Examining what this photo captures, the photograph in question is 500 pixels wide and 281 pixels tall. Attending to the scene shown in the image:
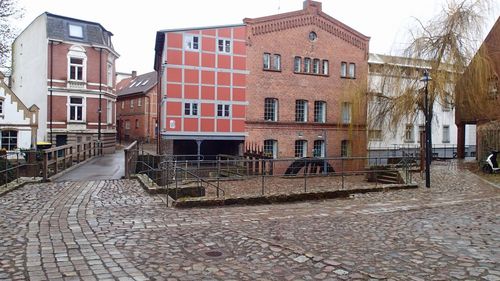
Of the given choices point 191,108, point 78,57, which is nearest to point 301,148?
point 191,108

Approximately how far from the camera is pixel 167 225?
829 cm

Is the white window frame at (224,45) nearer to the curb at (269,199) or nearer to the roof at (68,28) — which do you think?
the roof at (68,28)

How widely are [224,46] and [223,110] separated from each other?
428cm

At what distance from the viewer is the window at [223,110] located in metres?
28.9

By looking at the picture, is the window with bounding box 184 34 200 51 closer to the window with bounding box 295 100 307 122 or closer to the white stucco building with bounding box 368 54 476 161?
the window with bounding box 295 100 307 122

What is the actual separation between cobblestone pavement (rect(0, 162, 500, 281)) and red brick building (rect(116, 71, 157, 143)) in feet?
132

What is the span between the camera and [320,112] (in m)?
32.7

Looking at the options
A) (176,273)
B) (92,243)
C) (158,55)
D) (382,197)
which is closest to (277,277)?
(176,273)

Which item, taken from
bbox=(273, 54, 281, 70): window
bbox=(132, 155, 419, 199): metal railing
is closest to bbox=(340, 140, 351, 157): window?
bbox=(132, 155, 419, 199): metal railing

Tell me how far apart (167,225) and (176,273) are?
3013mm

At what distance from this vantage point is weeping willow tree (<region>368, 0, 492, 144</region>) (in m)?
21.8

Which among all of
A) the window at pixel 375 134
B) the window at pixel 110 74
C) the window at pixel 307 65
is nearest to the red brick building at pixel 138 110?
the window at pixel 110 74

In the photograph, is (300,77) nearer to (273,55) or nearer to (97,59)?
(273,55)

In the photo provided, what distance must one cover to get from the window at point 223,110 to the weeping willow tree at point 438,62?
34.4 feet
